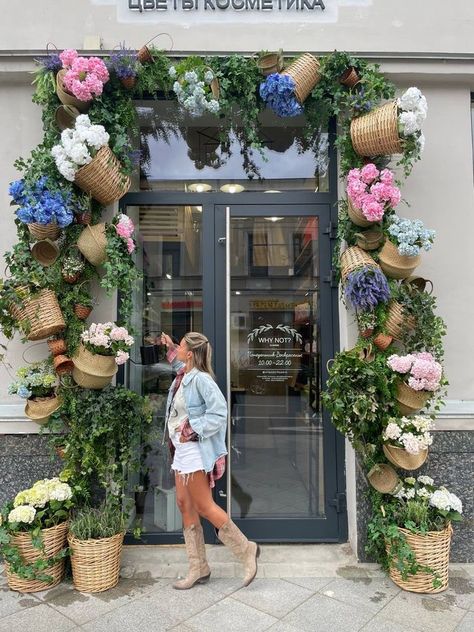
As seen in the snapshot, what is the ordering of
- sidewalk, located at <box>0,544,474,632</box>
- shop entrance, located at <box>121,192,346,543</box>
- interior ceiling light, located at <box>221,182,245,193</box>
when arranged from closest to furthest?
sidewalk, located at <box>0,544,474,632</box>, shop entrance, located at <box>121,192,346,543</box>, interior ceiling light, located at <box>221,182,245,193</box>

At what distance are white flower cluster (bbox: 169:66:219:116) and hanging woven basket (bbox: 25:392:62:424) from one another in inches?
102

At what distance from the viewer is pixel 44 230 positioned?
3.77 m

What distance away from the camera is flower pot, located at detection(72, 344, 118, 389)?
3736 mm

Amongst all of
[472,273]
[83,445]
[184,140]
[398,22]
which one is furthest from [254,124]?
[83,445]

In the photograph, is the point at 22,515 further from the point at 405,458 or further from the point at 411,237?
the point at 411,237

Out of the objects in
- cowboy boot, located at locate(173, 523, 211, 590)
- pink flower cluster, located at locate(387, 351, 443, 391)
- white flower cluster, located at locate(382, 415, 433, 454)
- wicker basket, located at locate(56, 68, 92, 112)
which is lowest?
cowboy boot, located at locate(173, 523, 211, 590)

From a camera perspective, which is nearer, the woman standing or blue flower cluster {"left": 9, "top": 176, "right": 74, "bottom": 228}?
the woman standing

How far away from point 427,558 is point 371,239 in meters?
2.41

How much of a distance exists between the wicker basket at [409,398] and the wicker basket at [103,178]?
2729 mm

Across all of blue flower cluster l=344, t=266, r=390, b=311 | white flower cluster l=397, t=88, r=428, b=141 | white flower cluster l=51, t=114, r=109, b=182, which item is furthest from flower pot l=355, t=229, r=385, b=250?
white flower cluster l=51, t=114, r=109, b=182

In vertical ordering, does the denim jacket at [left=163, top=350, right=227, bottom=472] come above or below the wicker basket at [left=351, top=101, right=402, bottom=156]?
below

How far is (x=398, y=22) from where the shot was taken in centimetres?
426

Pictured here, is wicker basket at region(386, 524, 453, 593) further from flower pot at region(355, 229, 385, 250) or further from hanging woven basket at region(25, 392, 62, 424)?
hanging woven basket at region(25, 392, 62, 424)

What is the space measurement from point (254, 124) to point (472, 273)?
2.31 m
